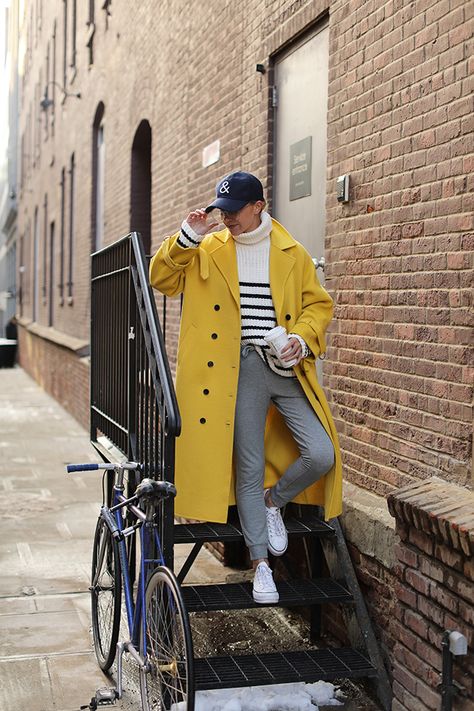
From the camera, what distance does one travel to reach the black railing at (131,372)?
14.3 feet

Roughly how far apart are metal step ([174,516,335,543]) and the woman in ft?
0.63

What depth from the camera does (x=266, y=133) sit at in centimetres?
675

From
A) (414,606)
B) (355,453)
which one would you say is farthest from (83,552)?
(414,606)

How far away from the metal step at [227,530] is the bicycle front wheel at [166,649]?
2.26ft

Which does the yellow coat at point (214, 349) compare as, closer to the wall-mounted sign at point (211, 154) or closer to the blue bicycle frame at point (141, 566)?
the blue bicycle frame at point (141, 566)

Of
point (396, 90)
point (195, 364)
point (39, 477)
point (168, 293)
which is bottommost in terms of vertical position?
point (39, 477)

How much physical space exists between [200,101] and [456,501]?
212 inches

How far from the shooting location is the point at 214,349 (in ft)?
14.9

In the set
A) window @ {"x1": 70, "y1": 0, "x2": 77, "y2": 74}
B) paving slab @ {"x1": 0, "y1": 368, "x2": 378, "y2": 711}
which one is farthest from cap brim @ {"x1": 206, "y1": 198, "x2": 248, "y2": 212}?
window @ {"x1": 70, "y1": 0, "x2": 77, "y2": 74}

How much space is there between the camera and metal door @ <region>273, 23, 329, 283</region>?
19.4ft

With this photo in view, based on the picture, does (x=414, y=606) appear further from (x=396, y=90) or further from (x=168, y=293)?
(x=396, y=90)

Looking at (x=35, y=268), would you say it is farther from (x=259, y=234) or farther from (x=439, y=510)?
(x=439, y=510)

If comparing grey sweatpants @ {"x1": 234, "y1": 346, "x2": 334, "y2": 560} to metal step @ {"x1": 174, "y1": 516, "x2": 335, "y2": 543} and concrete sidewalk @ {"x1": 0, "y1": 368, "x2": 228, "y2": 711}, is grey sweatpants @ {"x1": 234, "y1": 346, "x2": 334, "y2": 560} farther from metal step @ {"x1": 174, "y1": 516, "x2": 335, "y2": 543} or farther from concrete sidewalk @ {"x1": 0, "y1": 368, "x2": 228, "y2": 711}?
concrete sidewalk @ {"x1": 0, "y1": 368, "x2": 228, "y2": 711}

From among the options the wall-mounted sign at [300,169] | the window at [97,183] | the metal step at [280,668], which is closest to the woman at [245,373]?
the metal step at [280,668]
